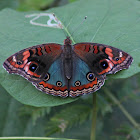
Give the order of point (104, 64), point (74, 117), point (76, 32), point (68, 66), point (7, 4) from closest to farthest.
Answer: point (104, 64), point (68, 66), point (76, 32), point (74, 117), point (7, 4)

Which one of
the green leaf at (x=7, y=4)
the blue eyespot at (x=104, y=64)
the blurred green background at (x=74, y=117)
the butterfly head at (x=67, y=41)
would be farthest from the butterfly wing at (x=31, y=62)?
the green leaf at (x=7, y=4)

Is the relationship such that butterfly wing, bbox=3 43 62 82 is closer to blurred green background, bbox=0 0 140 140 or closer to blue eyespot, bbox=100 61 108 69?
blue eyespot, bbox=100 61 108 69

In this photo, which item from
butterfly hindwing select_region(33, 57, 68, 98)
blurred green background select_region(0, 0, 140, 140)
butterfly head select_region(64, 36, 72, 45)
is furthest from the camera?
blurred green background select_region(0, 0, 140, 140)

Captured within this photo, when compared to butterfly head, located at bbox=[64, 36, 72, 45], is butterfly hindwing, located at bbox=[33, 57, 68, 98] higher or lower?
lower

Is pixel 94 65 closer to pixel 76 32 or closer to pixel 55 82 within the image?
pixel 55 82

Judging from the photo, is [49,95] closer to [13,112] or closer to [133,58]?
[133,58]

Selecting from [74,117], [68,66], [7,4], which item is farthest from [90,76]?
[7,4]

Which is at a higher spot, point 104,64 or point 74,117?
point 104,64

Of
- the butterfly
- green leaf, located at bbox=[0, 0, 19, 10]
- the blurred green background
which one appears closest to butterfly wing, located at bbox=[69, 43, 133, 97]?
the butterfly
